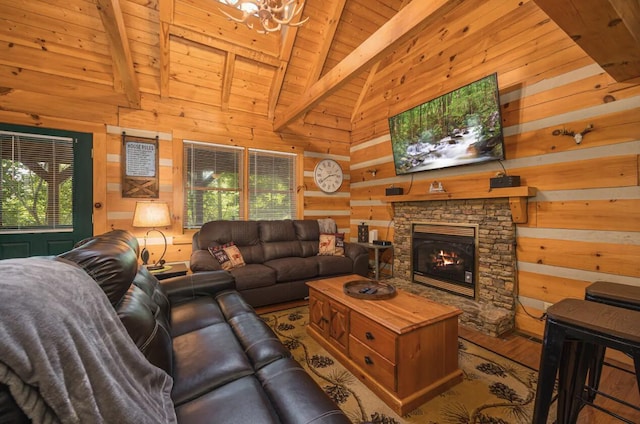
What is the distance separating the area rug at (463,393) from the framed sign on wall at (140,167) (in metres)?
2.91

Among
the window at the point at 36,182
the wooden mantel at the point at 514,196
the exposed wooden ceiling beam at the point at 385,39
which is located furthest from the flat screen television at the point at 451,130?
the window at the point at 36,182

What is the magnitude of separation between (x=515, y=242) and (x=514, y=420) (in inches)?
69.0

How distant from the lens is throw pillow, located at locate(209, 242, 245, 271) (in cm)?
321

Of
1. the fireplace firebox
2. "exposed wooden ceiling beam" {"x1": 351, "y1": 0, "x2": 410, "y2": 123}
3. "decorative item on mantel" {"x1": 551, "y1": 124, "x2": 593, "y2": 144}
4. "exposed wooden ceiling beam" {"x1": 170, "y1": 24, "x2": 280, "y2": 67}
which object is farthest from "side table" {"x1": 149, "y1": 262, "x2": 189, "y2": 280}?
"decorative item on mantel" {"x1": 551, "y1": 124, "x2": 593, "y2": 144}

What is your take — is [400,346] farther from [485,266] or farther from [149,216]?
[149,216]

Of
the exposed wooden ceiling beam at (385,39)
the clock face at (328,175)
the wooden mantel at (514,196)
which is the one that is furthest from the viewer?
the clock face at (328,175)

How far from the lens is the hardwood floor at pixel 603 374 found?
60.1 inches

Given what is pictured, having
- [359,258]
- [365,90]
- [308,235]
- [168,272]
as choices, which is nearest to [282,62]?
[365,90]

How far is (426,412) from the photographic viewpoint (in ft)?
5.11

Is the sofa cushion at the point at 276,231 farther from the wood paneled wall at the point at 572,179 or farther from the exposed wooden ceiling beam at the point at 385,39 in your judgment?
the wood paneled wall at the point at 572,179

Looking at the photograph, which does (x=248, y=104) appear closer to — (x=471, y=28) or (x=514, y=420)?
(x=471, y=28)

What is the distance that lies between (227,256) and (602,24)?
12.3 feet

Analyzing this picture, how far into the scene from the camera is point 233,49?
A: 351cm

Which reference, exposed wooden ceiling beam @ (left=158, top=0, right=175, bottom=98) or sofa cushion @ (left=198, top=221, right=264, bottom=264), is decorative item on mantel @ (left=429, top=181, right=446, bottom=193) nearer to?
sofa cushion @ (left=198, top=221, right=264, bottom=264)
